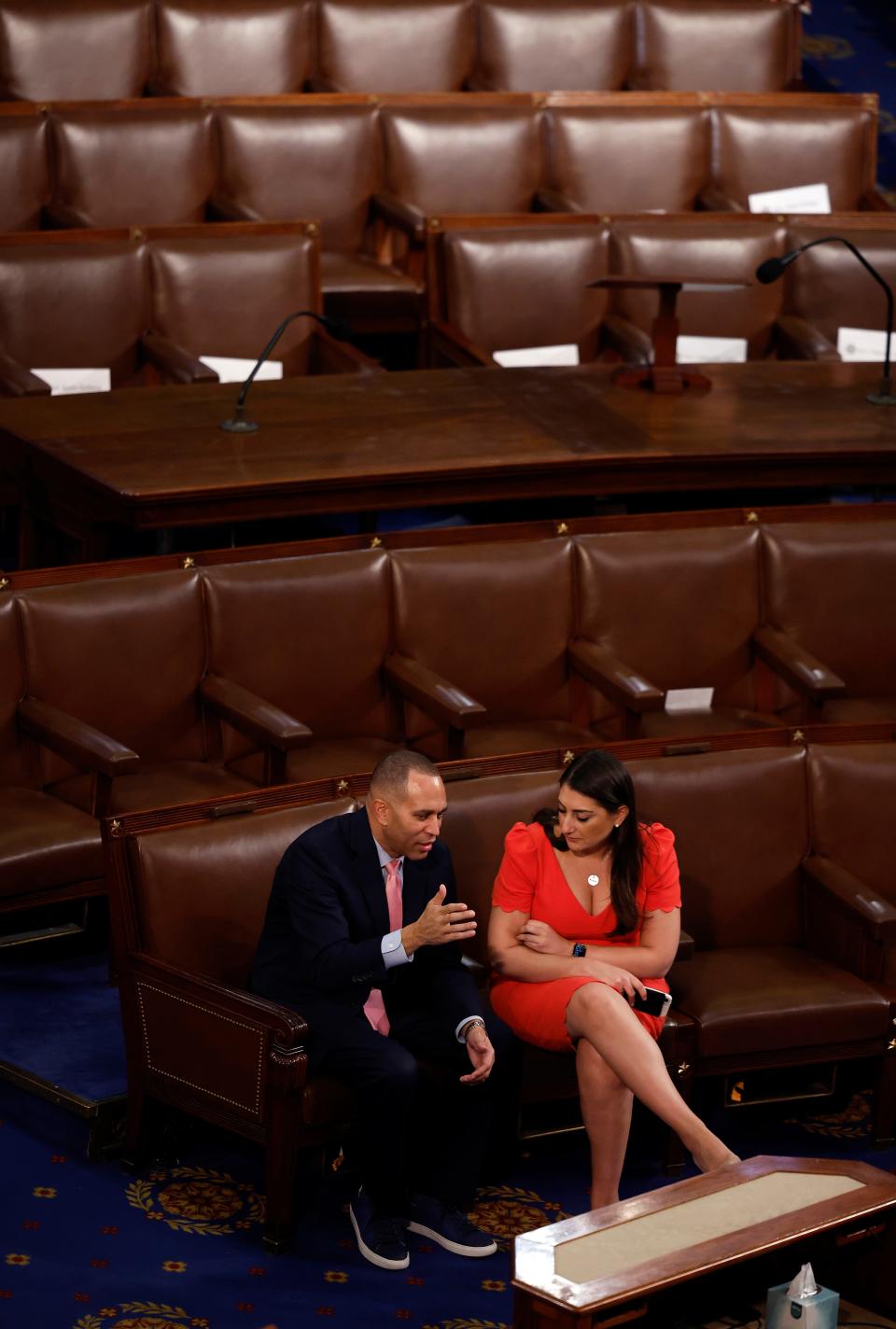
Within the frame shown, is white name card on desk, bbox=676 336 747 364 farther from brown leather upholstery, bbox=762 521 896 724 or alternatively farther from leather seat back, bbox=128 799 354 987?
leather seat back, bbox=128 799 354 987

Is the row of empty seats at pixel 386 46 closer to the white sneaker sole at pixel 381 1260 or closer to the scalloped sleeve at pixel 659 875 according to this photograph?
the scalloped sleeve at pixel 659 875

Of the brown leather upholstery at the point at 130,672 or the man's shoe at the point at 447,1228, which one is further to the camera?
the brown leather upholstery at the point at 130,672

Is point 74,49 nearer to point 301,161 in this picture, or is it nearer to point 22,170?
point 22,170

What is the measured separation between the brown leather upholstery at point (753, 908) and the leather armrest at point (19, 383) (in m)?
1.65

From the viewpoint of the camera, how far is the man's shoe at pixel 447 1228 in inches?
100.0

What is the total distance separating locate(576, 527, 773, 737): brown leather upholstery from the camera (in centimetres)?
346

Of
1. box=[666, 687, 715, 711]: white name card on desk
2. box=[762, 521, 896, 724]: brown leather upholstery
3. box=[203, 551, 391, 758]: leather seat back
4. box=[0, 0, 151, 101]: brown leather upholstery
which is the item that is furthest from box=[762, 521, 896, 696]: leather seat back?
box=[0, 0, 151, 101]: brown leather upholstery

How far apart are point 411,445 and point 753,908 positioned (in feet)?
3.86

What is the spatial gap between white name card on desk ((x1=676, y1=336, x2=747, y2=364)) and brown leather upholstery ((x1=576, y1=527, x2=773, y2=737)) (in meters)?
1.16

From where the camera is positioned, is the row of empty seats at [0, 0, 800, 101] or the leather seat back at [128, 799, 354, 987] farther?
the row of empty seats at [0, 0, 800, 101]

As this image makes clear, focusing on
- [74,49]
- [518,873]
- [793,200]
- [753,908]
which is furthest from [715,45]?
[518,873]

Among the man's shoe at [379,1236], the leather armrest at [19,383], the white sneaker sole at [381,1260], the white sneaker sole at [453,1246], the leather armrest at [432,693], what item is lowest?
the white sneaker sole at [453,1246]

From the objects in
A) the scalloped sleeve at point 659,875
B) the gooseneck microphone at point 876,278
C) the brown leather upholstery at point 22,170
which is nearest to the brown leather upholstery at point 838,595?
the gooseneck microphone at point 876,278

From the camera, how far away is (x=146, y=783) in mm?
3143
